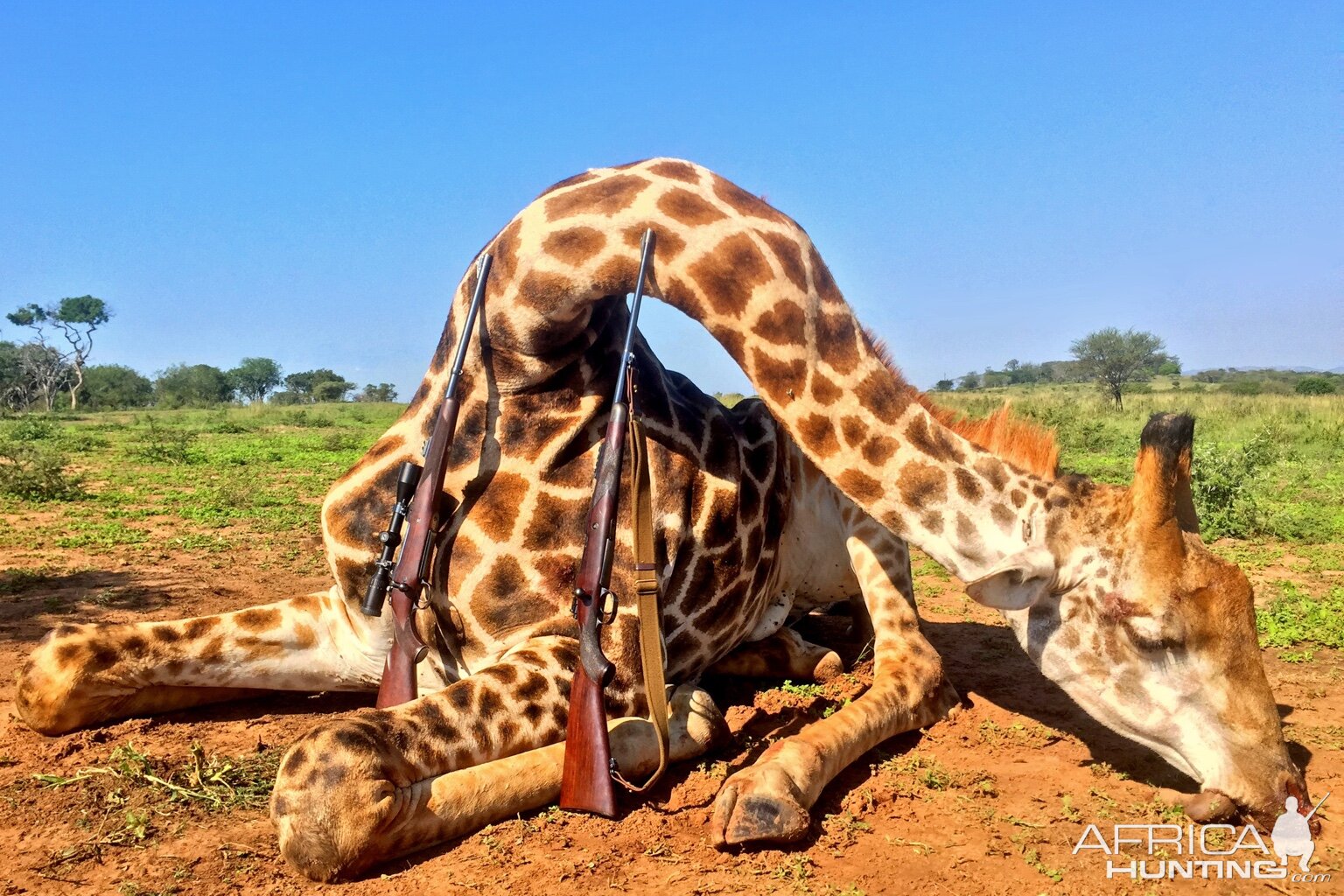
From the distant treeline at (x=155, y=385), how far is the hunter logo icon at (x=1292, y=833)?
5095 cm

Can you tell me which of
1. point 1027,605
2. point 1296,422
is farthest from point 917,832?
Result: point 1296,422

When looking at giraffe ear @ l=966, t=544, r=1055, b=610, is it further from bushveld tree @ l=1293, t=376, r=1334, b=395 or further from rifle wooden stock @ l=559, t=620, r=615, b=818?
bushveld tree @ l=1293, t=376, r=1334, b=395

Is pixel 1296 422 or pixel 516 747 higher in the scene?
pixel 1296 422

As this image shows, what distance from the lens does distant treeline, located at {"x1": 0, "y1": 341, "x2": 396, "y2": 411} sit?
47.6m

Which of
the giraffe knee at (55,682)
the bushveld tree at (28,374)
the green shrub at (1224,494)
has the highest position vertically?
the bushveld tree at (28,374)

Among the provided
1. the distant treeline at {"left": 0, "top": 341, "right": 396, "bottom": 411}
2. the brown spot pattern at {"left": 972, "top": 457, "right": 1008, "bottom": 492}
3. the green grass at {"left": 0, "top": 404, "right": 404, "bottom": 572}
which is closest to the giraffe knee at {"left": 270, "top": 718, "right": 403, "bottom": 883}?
the brown spot pattern at {"left": 972, "top": 457, "right": 1008, "bottom": 492}

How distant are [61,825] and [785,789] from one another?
2.27m

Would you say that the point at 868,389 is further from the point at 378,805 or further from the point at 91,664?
the point at 91,664

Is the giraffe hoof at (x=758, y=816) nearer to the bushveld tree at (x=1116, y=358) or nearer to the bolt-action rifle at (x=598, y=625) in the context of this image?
the bolt-action rifle at (x=598, y=625)

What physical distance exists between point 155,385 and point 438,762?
60606mm

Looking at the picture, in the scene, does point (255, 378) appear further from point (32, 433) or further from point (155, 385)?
point (32, 433)

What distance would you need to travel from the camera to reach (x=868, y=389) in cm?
340

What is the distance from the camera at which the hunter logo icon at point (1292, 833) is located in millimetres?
2965

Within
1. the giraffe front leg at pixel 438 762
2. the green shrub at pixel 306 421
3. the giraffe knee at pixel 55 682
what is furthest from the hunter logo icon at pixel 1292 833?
the green shrub at pixel 306 421
